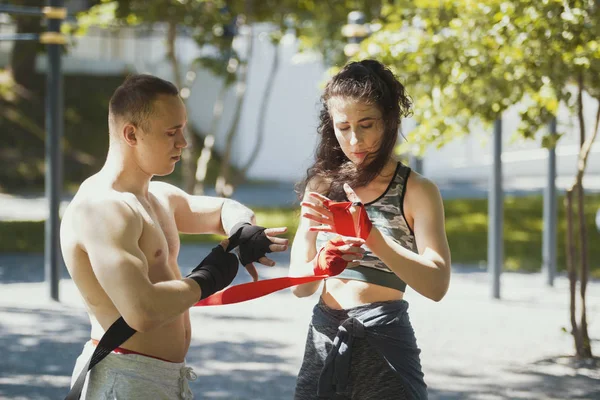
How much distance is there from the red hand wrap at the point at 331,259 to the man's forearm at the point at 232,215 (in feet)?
1.04

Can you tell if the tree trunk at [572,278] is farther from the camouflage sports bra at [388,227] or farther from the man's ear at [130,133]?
the man's ear at [130,133]

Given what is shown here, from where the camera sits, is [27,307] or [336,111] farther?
[27,307]

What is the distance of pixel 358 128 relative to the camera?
295cm

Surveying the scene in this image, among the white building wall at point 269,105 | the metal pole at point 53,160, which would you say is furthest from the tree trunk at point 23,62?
the metal pole at point 53,160

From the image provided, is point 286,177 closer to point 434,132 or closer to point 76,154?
point 76,154

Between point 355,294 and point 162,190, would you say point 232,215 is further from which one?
point 355,294

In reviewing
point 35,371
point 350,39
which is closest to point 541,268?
point 350,39

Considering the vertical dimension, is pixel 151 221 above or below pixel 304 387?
above

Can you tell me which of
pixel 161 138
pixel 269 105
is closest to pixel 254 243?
pixel 161 138

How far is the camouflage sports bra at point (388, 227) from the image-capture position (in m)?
2.94

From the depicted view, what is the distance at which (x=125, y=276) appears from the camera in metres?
2.40

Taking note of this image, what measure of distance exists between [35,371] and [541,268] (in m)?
6.86

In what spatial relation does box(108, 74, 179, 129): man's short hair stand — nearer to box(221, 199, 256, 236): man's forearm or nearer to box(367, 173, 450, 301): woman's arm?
box(221, 199, 256, 236): man's forearm

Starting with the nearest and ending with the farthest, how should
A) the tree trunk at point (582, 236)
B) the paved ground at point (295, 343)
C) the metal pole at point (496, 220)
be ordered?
1. the paved ground at point (295, 343)
2. the tree trunk at point (582, 236)
3. the metal pole at point (496, 220)
